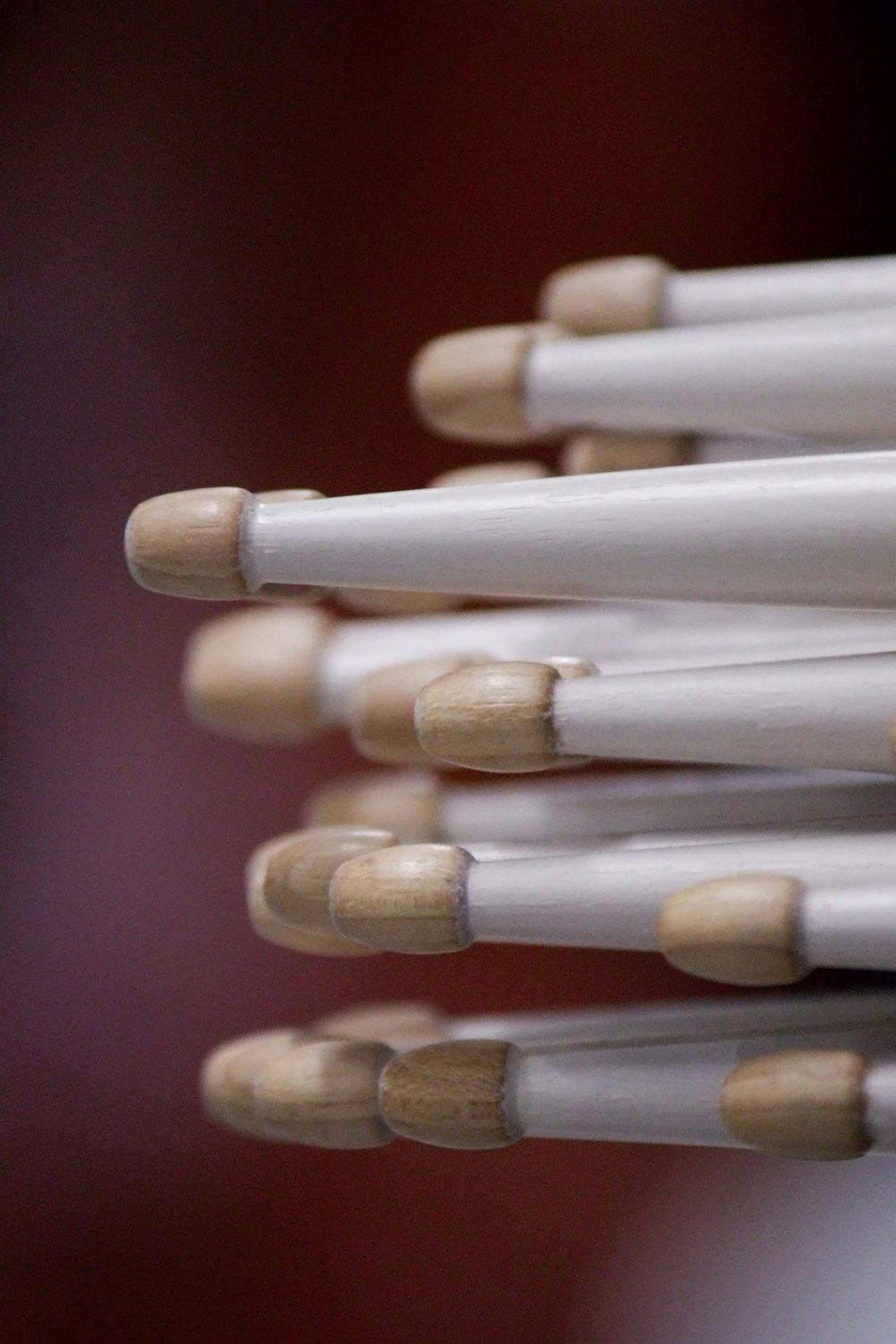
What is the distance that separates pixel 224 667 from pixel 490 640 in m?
0.06

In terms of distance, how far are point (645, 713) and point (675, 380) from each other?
0.06 meters

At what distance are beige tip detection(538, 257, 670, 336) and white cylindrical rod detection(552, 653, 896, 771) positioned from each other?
85 mm

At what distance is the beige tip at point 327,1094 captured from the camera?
229 mm

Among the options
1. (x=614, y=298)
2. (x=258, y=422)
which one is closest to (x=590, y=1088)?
(x=614, y=298)

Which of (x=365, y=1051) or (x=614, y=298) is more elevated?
(x=614, y=298)

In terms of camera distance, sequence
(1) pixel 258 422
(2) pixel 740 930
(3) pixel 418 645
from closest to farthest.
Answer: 1. (2) pixel 740 930
2. (3) pixel 418 645
3. (1) pixel 258 422

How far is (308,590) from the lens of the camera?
23 cm

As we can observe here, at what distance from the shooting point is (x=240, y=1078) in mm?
258

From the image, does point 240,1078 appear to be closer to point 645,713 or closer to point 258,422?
point 645,713

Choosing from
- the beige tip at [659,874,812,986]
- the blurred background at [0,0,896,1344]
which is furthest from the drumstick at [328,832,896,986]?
the blurred background at [0,0,896,1344]

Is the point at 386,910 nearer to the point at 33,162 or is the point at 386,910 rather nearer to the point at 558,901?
the point at 558,901

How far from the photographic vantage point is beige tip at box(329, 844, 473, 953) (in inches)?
8.3

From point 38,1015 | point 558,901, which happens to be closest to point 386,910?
point 558,901

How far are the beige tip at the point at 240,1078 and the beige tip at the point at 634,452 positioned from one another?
107mm
